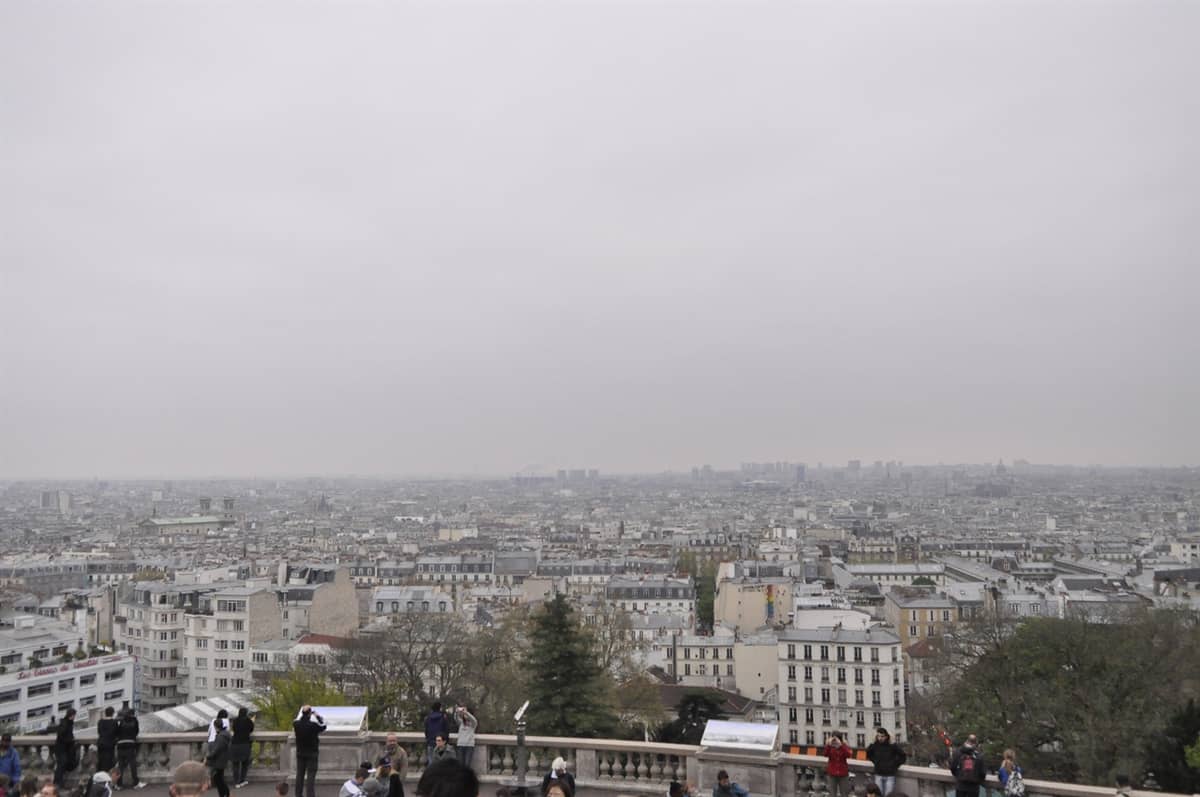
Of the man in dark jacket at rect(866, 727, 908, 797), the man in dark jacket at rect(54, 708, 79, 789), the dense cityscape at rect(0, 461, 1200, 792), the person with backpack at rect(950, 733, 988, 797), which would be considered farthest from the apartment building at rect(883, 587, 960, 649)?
the man in dark jacket at rect(54, 708, 79, 789)

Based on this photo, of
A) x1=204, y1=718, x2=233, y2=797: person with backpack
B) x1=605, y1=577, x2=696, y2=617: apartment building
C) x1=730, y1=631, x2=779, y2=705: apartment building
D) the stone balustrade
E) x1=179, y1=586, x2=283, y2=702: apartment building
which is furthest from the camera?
x1=605, y1=577, x2=696, y2=617: apartment building

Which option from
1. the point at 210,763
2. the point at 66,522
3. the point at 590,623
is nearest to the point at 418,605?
the point at 590,623

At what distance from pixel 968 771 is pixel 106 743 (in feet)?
39.2

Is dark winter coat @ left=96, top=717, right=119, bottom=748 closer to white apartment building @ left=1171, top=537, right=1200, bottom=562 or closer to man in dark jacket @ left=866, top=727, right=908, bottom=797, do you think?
man in dark jacket @ left=866, top=727, right=908, bottom=797

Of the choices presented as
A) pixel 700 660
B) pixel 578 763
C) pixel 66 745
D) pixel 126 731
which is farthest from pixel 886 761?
pixel 700 660

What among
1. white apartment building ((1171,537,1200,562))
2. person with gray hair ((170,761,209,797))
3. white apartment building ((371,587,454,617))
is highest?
person with gray hair ((170,761,209,797))

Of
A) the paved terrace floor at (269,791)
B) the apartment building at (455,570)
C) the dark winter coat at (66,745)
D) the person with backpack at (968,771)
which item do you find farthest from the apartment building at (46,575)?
the person with backpack at (968,771)

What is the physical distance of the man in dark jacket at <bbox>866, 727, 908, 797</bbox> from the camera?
12164mm

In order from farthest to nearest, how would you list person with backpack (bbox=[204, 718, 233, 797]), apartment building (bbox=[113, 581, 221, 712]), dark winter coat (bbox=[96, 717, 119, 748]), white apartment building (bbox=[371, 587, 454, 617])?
white apartment building (bbox=[371, 587, 454, 617])
apartment building (bbox=[113, 581, 221, 712])
dark winter coat (bbox=[96, 717, 119, 748])
person with backpack (bbox=[204, 718, 233, 797])

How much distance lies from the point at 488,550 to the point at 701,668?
2764 inches

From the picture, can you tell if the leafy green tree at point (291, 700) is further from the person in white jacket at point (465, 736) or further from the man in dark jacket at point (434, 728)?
the person in white jacket at point (465, 736)

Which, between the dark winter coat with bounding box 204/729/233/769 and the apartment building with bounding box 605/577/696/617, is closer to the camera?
the dark winter coat with bounding box 204/729/233/769

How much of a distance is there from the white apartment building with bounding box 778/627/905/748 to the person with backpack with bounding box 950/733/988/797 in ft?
120

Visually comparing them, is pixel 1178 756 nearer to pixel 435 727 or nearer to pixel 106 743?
pixel 435 727
